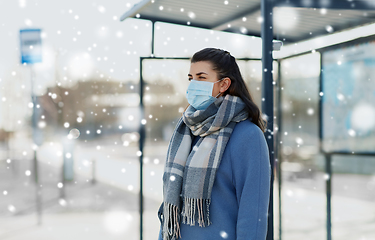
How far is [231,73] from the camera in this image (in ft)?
4.92

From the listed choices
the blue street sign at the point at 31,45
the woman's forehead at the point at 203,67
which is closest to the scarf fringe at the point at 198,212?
the woman's forehead at the point at 203,67

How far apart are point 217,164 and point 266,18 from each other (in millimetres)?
1514

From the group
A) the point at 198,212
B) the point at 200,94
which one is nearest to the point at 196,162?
the point at 198,212

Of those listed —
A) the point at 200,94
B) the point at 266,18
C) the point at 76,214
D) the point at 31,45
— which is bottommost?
the point at 76,214

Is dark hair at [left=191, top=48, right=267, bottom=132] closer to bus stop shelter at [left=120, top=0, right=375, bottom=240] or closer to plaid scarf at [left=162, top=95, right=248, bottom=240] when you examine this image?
plaid scarf at [left=162, top=95, right=248, bottom=240]

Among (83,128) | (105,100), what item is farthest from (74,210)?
(83,128)

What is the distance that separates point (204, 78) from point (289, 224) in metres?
3.82

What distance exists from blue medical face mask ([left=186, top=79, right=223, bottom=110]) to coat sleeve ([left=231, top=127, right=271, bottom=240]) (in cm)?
30

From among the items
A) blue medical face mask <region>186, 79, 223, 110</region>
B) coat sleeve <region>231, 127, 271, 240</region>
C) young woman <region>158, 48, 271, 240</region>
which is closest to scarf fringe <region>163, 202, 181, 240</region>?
young woman <region>158, 48, 271, 240</region>

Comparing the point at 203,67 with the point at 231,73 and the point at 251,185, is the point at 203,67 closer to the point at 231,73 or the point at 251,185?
the point at 231,73

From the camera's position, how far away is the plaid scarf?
139 cm

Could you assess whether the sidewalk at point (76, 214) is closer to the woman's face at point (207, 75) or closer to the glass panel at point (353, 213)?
the glass panel at point (353, 213)

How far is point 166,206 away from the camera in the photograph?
5.00 feet

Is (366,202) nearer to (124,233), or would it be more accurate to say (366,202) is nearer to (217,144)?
(124,233)
